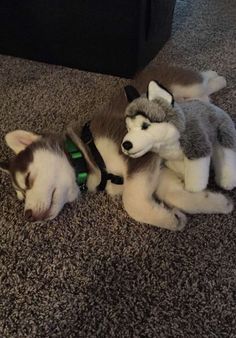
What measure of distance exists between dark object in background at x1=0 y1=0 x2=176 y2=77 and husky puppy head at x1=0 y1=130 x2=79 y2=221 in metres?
0.67

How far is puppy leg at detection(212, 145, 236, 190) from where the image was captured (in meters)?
1.34

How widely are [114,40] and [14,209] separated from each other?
2.79 feet

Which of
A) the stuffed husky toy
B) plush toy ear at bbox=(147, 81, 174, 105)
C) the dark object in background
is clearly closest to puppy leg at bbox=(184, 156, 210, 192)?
the stuffed husky toy

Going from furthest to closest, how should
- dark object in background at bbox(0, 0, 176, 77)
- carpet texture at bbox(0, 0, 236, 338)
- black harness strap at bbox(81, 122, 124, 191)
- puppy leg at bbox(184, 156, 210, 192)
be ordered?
dark object in background at bbox(0, 0, 176, 77)
black harness strap at bbox(81, 122, 124, 191)
puppy leg at bbox(184, 156, 210, 192)
carpet texture at bbox(0, 0, 236, 338)

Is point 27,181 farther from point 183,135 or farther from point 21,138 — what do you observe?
point 183,135

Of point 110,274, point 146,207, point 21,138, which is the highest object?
point 21,138

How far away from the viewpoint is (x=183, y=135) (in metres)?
1.24

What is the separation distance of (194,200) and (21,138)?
1.85 feet

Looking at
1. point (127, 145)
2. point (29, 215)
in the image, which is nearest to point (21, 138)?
point (29, 215)

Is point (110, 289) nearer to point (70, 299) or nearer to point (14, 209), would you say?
point (70, 299)

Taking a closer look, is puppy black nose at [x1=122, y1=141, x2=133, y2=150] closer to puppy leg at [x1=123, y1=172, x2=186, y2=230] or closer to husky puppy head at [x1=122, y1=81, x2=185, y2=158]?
husky puppy head at [x1=122, y1=81, x2=185, y2=158]

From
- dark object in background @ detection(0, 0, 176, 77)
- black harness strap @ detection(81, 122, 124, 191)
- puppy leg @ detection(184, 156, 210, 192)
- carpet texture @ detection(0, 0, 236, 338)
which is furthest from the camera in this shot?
dark object in background @ detection(0, 0, 176, 77)

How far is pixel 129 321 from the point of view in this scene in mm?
1109

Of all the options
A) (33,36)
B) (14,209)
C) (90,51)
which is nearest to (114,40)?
(90,51)
